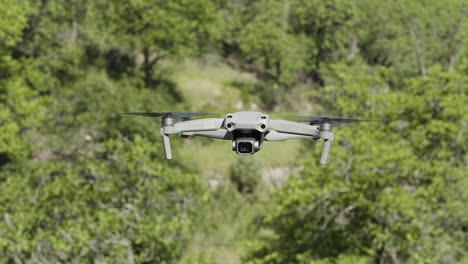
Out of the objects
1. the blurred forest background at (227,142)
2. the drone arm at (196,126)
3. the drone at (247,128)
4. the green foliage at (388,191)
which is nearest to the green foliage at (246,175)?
the blurred forest background at (227,142)

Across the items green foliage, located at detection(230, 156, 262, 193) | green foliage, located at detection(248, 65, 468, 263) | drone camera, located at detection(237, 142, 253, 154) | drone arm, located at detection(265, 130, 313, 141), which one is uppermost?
drone arm, located at detection(265, 130, 313, 141)

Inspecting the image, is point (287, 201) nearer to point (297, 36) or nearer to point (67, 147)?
A: point (67, 147)

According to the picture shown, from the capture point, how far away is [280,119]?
4.93 m

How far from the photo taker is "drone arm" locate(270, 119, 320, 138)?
4703mm

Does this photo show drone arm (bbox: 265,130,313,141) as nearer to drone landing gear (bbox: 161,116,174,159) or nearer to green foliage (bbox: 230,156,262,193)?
drone landing gear (bbox: 161,116,174,159)

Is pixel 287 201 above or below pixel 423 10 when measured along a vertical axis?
below

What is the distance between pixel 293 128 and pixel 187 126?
1.19 m

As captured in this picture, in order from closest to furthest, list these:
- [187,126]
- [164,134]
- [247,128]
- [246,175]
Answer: [247,128] < [187,126] < [164,134] < [246,175]

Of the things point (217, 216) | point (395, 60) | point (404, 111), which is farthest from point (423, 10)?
point (217, 216)

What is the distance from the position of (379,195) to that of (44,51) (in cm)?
2981

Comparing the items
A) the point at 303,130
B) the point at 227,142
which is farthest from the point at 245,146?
the point at 227,142

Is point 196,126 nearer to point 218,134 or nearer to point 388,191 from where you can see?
point 218,134

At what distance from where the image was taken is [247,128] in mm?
4590

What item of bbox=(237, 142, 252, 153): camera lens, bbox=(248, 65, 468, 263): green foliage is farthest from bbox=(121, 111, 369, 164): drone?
bbox=(248, 65, 468, 263): green foliage
